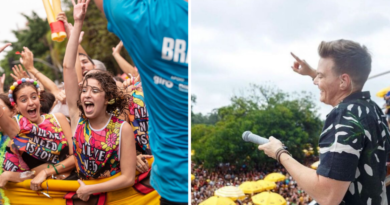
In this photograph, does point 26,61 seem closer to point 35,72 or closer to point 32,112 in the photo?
point 35,72

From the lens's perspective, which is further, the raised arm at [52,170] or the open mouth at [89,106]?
the raised arm at [52,170]

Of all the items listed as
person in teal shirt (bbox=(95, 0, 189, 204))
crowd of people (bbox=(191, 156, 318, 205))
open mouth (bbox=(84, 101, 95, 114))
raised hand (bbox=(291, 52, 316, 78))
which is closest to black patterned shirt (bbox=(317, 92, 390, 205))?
raised hand (bbox=(291, 52, 316, 78))

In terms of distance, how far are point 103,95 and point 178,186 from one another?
528 millimetres

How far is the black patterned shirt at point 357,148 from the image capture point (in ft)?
3.45

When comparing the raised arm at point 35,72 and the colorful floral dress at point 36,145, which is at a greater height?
the raised arm at point 35,72

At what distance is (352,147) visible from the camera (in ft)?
3.46

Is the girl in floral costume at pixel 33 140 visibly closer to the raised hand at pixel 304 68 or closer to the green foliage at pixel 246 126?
the raised hand at pixel 304 68

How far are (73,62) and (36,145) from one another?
1.67 feet

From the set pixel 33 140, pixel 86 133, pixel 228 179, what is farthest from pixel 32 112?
pixel 228 179

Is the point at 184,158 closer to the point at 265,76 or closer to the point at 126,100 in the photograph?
the point at 126,100

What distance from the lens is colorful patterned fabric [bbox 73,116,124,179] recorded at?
148 centimetres

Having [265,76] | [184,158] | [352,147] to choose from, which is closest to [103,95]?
[184,158]

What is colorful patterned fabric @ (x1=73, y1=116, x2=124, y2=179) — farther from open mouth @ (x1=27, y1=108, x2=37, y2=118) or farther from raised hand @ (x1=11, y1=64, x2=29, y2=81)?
raised hand @ (x1=11, y1=64, x2=29, y2=81)

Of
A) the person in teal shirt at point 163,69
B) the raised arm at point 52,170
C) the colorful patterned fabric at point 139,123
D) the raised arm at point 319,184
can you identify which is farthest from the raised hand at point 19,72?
the raised arm at point 319,184
